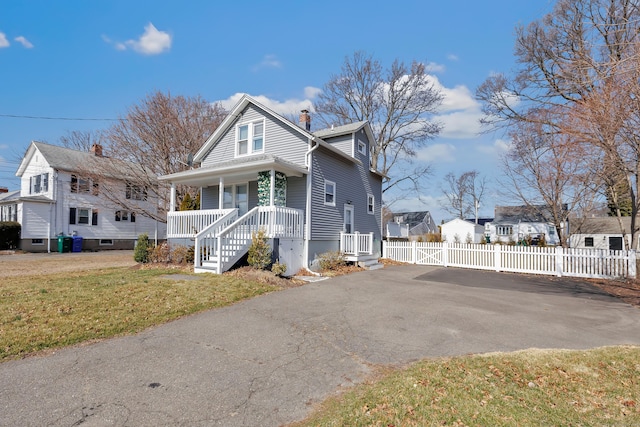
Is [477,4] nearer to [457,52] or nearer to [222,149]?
[457,52]

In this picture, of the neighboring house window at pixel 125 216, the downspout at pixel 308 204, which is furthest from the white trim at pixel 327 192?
the neighboring house window at pixel 125 216

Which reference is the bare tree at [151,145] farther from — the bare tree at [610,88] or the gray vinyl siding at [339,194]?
the bare tree at [610,88]

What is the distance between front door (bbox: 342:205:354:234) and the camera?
52.9 ft

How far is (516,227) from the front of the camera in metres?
43.8

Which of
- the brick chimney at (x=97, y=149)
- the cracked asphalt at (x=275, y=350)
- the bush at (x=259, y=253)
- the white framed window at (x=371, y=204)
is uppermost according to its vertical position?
the brick chimney at (x=97, y=149)

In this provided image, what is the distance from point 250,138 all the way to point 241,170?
10.3 feet

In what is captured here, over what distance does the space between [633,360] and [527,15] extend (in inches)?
212

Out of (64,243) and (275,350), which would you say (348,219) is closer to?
(275,350)

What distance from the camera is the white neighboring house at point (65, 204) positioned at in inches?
914

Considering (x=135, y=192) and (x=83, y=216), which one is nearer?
(x=135, y=192)

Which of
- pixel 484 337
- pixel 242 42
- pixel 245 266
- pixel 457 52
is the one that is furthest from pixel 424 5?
pixel 245 266

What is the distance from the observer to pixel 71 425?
3.02 meters

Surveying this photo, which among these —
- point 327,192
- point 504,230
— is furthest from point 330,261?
point 504,230

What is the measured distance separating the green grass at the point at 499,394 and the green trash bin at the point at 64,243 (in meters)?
26.5
